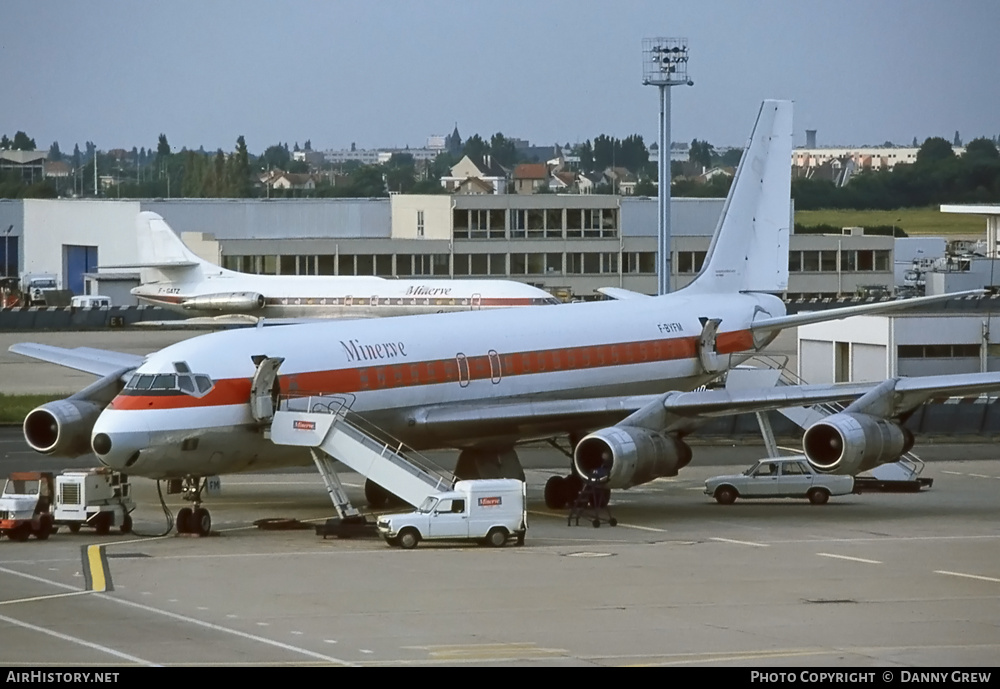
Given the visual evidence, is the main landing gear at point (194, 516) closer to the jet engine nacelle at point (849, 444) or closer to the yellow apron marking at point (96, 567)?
the yellow apron marking at point (96, 567)

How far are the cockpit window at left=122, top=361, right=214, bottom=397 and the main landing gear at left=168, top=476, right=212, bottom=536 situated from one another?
226 cm

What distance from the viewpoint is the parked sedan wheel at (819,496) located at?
158ft

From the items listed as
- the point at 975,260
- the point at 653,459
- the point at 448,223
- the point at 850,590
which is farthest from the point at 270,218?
the point at 850,590

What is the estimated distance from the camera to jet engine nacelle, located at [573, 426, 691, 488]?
137 ft

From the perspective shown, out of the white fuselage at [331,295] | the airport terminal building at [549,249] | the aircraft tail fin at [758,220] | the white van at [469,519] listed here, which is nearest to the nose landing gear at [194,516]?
the white van at [469,519]

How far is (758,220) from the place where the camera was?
5716 centimetres

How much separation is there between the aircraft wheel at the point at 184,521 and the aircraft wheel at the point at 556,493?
33.8ft

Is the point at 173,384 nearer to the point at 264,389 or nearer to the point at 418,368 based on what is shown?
the point at 264,389

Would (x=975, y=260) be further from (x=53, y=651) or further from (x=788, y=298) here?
(x=53, y=651)

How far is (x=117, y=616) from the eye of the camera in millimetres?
29453

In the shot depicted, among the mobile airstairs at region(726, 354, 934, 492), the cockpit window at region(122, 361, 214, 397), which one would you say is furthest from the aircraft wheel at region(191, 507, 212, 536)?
the mobile airstairs at region(726, 354, 934, 492)

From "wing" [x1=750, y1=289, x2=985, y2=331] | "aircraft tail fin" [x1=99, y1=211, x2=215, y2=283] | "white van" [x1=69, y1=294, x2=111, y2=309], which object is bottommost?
"white van" [x1=69, y1=294, x2=111, y2=309]

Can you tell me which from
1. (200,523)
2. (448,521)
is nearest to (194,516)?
(200,523)

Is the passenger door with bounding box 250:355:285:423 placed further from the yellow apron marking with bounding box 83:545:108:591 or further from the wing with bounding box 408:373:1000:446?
the yellow apron marking with bounding box 83:545:108:591
